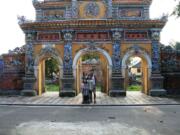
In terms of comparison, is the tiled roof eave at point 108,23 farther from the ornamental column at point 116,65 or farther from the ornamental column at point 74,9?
the ornamental column at point 74,9

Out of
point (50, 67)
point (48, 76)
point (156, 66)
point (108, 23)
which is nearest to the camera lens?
point (108, 23)

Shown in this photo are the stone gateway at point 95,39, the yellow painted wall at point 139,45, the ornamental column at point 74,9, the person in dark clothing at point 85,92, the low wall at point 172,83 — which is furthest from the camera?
the ornamental column at point 74,9

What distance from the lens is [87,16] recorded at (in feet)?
69.0

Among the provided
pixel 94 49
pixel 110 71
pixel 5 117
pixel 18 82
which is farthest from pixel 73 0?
pixel 5 117

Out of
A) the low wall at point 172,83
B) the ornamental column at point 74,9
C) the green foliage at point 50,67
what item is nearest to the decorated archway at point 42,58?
the ornamental column at point 74,9

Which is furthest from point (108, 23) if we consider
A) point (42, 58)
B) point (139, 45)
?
point (42, 58)

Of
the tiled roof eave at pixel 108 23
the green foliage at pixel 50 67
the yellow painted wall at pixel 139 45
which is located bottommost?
the green foliage at pixel 50 67

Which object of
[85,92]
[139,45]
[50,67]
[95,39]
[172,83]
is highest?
[95,39]

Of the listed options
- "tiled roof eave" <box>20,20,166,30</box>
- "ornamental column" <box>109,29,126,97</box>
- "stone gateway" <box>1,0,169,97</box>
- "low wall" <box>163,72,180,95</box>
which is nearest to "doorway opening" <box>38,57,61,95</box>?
"stone gateway" <box>1,0,169,97</box>

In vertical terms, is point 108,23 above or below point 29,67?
above

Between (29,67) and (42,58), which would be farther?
(42,58)

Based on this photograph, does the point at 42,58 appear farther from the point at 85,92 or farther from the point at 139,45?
the point at 139,45

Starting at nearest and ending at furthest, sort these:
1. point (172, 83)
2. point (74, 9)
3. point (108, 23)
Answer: point (108, 23), point (172, 83), point (74, 9)

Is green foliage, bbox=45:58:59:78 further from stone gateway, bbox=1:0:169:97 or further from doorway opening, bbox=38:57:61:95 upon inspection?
stone gateway, bbox=1:0:169:97
